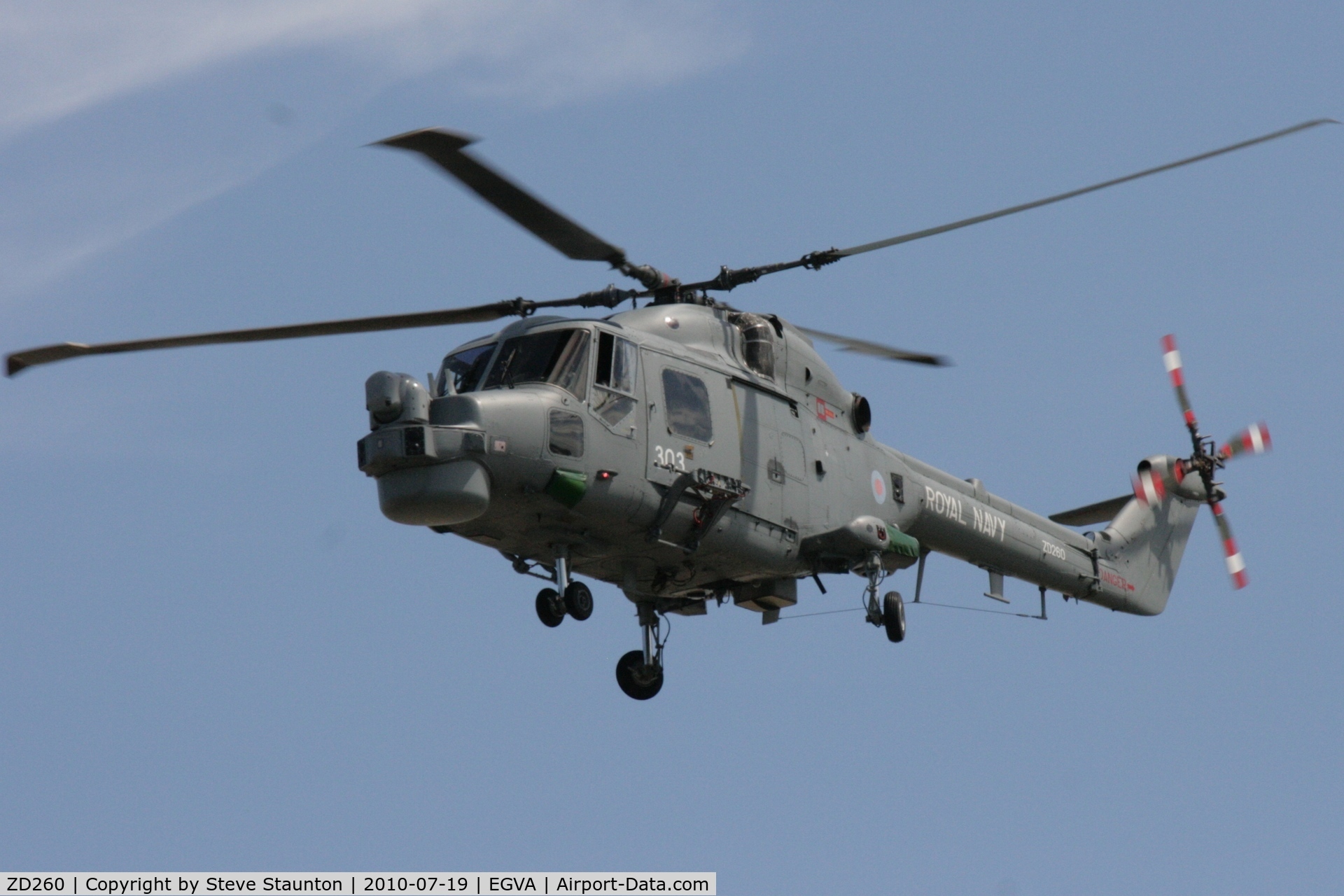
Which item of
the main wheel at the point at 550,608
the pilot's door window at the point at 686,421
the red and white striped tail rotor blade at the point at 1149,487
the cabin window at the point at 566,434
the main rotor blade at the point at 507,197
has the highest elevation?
the red and white striped tail rotor blade at the point at 1149,487

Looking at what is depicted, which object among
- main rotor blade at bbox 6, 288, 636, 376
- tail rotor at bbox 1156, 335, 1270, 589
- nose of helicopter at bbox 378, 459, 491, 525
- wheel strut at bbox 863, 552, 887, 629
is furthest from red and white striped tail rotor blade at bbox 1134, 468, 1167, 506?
nose of helicopter at bbox 378, 459, 491, 525

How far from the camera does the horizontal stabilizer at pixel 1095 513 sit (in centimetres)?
2923

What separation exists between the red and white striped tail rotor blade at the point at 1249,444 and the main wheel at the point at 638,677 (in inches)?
447

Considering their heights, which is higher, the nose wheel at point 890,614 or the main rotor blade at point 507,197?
the main rotor blade at point 507,197

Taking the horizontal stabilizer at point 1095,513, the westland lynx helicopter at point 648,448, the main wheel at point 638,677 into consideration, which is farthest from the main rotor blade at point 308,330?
the horizontal stabilizer at point 1095,513

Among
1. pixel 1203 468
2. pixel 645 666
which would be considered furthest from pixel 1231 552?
pixel 645 666

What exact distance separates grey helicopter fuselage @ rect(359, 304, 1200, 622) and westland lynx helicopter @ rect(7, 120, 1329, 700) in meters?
0.02

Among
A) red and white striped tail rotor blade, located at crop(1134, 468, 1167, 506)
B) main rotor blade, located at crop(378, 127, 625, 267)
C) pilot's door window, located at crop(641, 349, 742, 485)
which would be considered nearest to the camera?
main rotor blade, located at crop(378, 127, 625, 267)

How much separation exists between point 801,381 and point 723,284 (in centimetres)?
174

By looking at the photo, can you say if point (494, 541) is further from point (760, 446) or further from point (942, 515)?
point (942, 515)

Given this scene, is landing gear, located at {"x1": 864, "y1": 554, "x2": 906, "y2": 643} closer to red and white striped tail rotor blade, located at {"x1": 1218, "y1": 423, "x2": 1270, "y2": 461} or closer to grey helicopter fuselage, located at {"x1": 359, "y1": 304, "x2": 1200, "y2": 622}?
grey helicopter fuselage, located at {"x1": 359, "y1": 304, "x2": 1200, "y2": 622}

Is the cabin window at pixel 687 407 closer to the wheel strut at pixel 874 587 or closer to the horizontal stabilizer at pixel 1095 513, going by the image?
the wheel strut at pixel 874 587

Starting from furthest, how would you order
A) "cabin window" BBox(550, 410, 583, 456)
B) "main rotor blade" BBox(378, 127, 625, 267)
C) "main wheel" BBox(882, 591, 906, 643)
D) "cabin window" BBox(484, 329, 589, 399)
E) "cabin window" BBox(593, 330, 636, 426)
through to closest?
"main wheel" BBox(882, 591, 906, 643), "cabin window" BBox(593, 330, 636, 426), "cabin window" BBox(484, 329, 589, 399), "cabin window" BBox(550, 410, 583, 456), "main rotor blade" BBox(378, 127, 625, 267)

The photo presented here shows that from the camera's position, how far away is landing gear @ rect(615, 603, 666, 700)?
2283 cm
